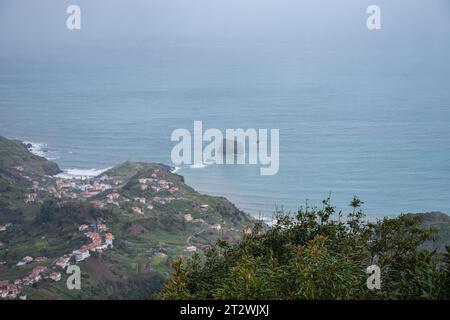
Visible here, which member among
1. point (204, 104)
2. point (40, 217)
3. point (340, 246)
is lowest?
point (40, 217)

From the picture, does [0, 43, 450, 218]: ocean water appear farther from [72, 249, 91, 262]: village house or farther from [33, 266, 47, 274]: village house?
[33, 266, 47, 274]: village house

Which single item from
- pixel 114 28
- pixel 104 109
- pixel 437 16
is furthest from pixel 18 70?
pixel 437 16

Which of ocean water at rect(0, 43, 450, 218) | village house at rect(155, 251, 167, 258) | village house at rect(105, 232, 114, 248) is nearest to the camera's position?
village house at rect(155, 251, 167, 258)

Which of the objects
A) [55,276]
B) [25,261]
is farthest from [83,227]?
[55,276]

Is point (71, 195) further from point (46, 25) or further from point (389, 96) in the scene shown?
point (46, 25)

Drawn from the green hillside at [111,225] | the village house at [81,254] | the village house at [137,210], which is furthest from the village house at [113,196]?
the village house at [81,254]

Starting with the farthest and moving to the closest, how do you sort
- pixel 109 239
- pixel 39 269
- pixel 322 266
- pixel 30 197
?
pixel 30 197, pixel 109 239, pixel 39 269, pixel 322 266

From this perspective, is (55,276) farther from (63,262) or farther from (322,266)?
(322,266)

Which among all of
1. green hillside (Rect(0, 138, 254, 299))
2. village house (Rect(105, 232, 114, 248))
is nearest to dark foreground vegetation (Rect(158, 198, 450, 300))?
green hillside (Rect(0, 138, 254, 299))

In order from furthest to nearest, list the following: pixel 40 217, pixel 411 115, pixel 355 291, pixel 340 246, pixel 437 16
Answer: pixel 437 16 → pixel 411 115 → pixel 40 217 → pixel 340 246 → pixel 355 291
